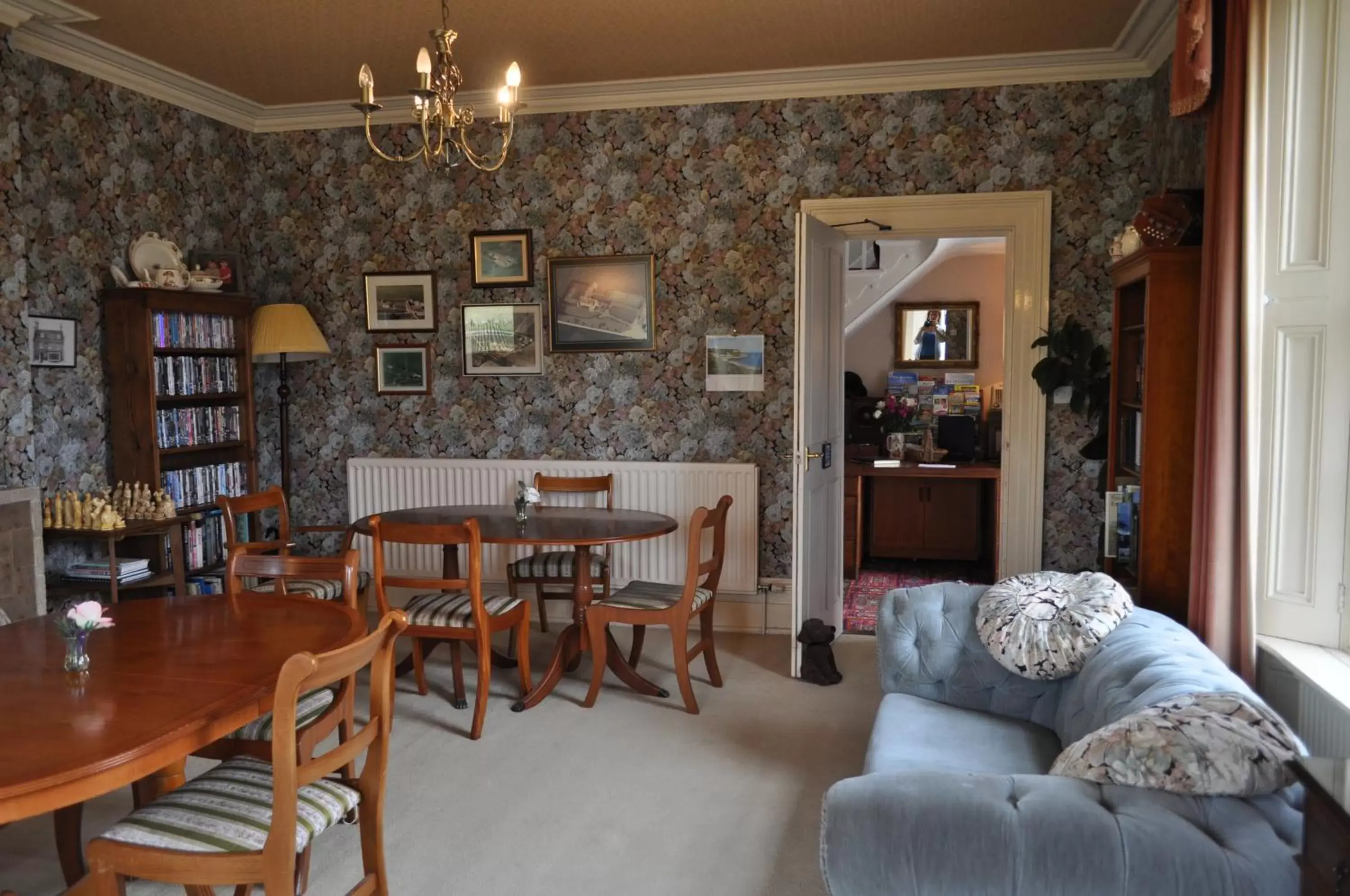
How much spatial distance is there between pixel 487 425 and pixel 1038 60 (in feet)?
11.5

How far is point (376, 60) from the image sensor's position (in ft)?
15.5

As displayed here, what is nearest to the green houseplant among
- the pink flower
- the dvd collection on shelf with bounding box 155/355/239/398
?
the pink flower

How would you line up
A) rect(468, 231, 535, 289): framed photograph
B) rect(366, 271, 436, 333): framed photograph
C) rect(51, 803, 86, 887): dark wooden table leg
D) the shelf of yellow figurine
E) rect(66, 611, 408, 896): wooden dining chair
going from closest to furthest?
rect(66, 611, 408, 896): wooden dining chair, rect(51, 803, 86, 887): dark wooden table leg, the shelf of yellow figurine, rect(468, 231, 535, 289): framed photograph, rect(366, 271, 436, 333): framed photograph

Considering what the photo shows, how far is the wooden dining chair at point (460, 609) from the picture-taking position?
143 inches

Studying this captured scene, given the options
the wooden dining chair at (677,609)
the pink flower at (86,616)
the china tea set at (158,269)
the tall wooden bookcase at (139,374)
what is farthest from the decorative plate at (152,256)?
the pink flower at (86,616)

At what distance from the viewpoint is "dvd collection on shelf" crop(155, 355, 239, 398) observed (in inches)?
193

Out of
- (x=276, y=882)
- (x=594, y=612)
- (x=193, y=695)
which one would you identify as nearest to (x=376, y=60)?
(x=594, y=612)

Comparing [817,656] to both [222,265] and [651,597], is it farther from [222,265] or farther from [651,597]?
[222,265]

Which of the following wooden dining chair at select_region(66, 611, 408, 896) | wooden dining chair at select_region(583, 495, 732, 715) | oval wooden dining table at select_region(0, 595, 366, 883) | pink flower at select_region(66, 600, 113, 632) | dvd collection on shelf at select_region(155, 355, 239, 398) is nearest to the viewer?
oval wooden dining table at select_region(0, 595, 366, 883)

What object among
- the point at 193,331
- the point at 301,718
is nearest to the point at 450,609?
the point at 301,718

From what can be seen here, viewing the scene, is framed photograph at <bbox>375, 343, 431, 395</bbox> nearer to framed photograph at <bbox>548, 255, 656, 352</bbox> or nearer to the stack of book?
framed photograph at <bbox>548, 255, 656, 352</bbox>

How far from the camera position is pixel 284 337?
536 centimetres

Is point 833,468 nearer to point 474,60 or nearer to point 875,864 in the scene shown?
point 474,60

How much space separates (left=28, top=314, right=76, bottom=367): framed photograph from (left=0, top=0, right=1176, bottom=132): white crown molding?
3.97ft
